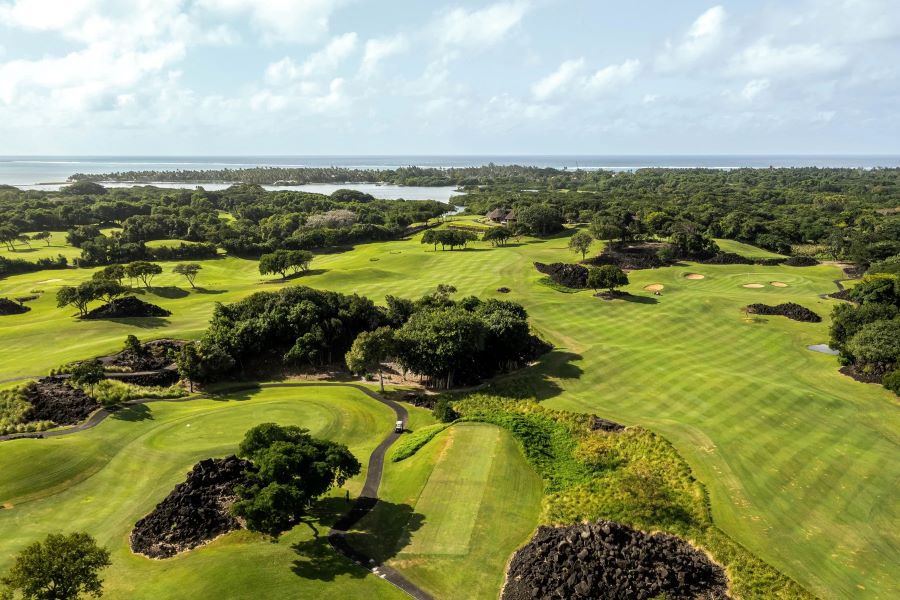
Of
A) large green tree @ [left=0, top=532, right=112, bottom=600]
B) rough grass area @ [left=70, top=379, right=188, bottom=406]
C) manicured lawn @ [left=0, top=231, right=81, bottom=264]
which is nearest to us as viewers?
large green tree @ [left=0, top=532, right=112, bottom=600]

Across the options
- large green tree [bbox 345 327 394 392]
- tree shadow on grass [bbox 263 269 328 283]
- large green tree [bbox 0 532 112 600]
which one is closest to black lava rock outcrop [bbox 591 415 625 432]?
large green tree [bbox 345 327 394 392]

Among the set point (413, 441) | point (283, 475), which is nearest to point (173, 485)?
point (283, 475)

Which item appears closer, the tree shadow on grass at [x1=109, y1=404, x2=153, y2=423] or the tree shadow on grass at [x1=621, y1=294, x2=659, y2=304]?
the tree shadow on grass at [x1=109, y1=404, x2=153, y2=423]

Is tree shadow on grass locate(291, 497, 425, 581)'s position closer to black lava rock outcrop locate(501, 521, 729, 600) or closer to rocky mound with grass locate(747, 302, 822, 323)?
black lava rock outcrop locate(501, 521, 729, 600)

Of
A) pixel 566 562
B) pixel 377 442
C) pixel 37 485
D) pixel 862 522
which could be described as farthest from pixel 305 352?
pixel 862 522

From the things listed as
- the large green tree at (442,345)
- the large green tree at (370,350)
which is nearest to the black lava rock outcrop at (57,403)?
the large green tree at (370,350)

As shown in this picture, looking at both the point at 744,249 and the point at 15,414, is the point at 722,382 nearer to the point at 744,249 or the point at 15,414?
the point at 15,414

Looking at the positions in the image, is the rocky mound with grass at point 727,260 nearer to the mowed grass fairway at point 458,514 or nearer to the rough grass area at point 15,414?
the mowed grass fairway at point 458,514
